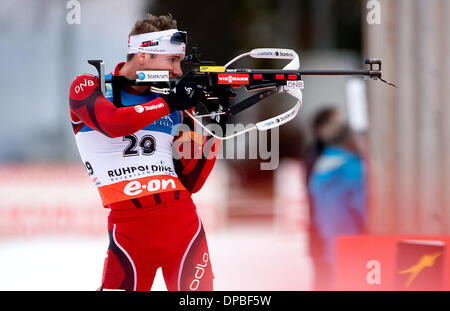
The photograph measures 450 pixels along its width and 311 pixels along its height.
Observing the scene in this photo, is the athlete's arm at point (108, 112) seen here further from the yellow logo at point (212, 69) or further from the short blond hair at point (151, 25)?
the short blond hair at point (151, 25)

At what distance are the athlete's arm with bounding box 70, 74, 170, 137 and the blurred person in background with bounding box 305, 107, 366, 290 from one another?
2.92 m

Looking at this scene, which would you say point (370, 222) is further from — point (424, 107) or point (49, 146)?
A: point (49, 146)

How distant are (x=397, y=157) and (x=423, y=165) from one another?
38 cm

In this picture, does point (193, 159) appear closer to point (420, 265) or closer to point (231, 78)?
point (231, 78)

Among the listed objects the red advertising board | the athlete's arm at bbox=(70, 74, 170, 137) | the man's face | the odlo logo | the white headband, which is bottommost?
the red advertising board

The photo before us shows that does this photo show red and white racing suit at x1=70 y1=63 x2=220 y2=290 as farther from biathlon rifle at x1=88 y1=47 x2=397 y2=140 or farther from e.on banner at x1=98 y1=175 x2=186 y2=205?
biathlon rifle at x1=88 y1=47 x2=397 y2=140

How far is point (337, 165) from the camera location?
6.03 metres

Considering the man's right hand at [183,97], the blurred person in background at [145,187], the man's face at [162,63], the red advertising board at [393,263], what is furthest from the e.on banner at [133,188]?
the red advertising board at [393,263]

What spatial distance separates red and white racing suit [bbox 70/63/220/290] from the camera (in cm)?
351

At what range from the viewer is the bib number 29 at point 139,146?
139 inches

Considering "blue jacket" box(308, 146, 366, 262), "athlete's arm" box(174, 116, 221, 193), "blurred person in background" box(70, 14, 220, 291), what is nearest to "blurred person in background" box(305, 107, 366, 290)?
"blue jacket" box(308, 146, 366, 262)

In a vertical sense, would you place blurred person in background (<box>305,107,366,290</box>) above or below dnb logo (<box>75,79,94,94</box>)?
below

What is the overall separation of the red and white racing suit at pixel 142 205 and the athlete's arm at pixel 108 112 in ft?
0.16

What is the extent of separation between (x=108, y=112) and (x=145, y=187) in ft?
1.46
